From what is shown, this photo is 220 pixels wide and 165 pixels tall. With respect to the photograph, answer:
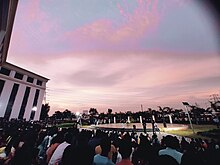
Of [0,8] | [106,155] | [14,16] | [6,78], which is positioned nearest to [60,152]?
[106,155]

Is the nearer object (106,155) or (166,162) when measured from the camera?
(166,162)

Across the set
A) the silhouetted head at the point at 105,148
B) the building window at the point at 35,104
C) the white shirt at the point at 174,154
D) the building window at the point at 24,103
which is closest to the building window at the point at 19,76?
the building window at the point at 24,103

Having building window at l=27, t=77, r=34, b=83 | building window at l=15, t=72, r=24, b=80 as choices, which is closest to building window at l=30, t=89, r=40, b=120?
building window at l=27, t=77, r=34, b=83

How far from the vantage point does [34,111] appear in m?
28.5

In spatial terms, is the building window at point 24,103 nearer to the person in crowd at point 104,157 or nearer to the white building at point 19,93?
the white building at point 19,93

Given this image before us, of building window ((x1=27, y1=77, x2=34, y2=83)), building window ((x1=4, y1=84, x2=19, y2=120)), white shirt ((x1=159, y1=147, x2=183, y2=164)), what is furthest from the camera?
building window ((x1=27, y1=77, x2=34, y2=83))

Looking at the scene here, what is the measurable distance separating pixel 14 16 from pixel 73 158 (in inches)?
573

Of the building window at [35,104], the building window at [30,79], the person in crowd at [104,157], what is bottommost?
the person in crowd at [104,157]

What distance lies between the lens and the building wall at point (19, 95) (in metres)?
23.8

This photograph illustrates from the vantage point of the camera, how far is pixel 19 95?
26.0 m

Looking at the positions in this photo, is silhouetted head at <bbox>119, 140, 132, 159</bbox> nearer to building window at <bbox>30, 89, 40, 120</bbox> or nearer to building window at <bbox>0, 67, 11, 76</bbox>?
building window at <bbox>30, 89, 40, 120</bbox>

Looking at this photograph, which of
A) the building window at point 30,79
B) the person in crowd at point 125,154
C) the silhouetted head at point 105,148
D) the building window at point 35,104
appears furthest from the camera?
the building window at point 30,79

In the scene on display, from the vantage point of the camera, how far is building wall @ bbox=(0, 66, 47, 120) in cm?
2380

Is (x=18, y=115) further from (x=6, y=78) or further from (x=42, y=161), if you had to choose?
(x=42, y=161)
